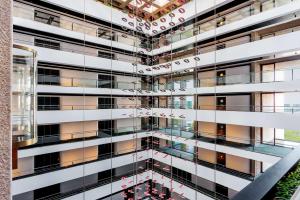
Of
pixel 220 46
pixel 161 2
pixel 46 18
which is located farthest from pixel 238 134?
pixel 46 18

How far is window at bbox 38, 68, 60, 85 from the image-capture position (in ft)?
24.2

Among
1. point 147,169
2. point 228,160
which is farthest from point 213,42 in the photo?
point 147,169

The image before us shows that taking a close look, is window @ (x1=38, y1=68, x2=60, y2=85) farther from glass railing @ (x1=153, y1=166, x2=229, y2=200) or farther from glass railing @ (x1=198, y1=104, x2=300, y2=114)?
glass railing @ (x1=198, y1=104, x2=300, y2=114)

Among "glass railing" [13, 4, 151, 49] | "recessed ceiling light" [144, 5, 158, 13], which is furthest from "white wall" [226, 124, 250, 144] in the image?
"recessed ceiling light" [144, 5, 158, 13]

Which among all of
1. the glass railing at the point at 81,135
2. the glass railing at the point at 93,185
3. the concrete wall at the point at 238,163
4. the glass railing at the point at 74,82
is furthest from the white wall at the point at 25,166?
the concrete wall at the point at 238,163

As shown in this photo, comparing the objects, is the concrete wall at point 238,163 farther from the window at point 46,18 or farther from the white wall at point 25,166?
the window at point 46,18

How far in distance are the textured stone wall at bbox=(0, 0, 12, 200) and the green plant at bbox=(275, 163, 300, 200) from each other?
5.26 ft

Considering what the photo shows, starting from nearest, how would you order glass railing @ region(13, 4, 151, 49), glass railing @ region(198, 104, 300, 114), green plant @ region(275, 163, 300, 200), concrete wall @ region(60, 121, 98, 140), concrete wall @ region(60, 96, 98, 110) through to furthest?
green plant @ region(275, 163, 300, 200)
glass railing @ region(198, 104, 300, 114)
glass railing @ region(13, 4, 151, 49)
concrete wall @ region(60, 121, 98, 140)
concrete wall @ region(60, 96, 98, 110)

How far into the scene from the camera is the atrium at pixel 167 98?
6.68m

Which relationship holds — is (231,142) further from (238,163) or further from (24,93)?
(24,93)

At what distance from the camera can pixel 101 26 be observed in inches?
366

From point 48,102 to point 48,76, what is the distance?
100 centimetres

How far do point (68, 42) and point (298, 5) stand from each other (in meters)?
7.87

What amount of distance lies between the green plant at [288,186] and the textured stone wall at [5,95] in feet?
5.26
